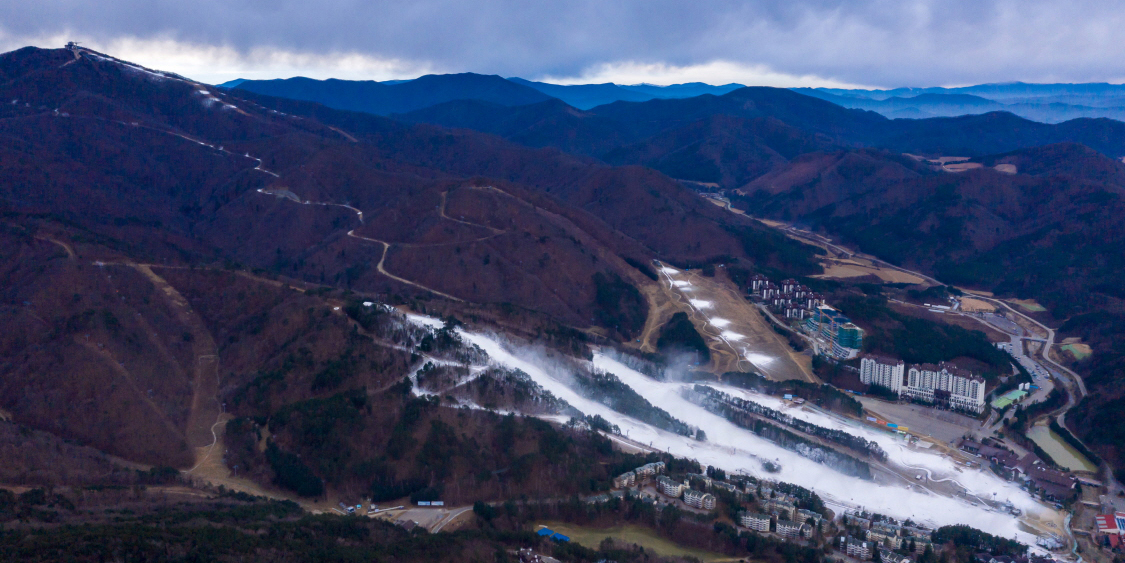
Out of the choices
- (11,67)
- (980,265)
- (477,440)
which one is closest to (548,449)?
(477,440)

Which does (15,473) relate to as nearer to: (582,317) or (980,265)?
(582,317)

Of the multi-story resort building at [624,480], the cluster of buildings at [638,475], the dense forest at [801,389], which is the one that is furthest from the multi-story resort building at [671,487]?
the dense forest at [801,389]

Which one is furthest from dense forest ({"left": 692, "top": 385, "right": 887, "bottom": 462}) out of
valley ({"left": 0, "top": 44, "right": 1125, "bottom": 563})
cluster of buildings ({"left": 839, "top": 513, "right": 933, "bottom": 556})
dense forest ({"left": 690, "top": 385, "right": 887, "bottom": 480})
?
cluster of buildings ({"left": 839, "top": 513, "right": 933, "bottom": 556})

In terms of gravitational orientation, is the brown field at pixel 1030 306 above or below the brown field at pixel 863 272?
below

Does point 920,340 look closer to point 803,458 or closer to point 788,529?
point 803,458

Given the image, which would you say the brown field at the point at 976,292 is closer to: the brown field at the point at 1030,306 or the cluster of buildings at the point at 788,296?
the brown field at the point at 1030,306

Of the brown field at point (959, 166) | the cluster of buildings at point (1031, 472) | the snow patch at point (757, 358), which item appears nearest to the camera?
the cluster of buildings at point (1031, 472)

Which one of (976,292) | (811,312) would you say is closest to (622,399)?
(811,312)
